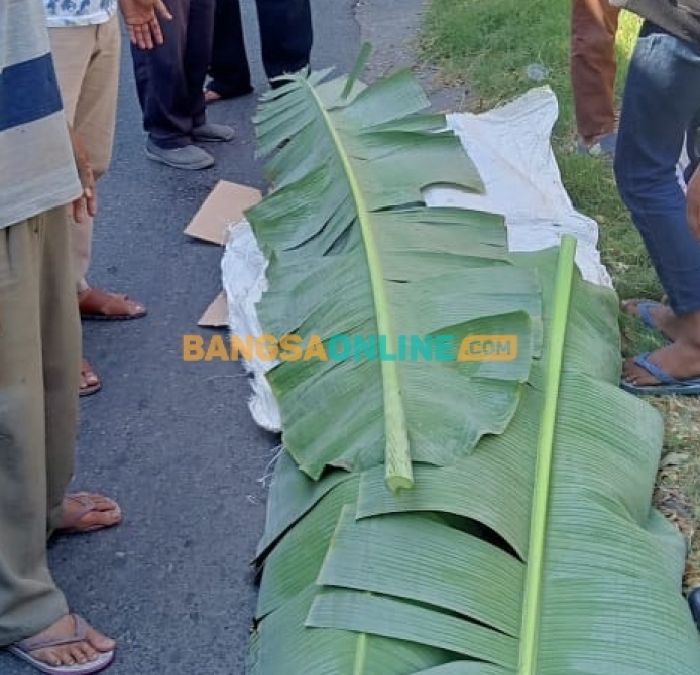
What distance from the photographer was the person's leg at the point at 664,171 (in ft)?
9.33

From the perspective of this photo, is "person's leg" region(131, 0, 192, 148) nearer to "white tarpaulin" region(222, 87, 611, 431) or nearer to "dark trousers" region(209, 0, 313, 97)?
"dark trousers" region(209, 0, 313, 97)

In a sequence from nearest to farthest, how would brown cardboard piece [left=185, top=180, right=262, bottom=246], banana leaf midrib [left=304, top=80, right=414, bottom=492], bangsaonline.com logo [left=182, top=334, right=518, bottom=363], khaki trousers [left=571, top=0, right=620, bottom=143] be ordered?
banana leaf midrib [left=304, top=80, right=414, bottom=492] → bangsaonline.com logo [left=182, top=334, right=518, bottom=363] → brown cardboard piece [left=185, top=180, right=262, bottom=246] → khaki trousers [left=571, top=0, right=620, bottom=143]

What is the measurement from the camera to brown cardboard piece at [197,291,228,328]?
3674 mm

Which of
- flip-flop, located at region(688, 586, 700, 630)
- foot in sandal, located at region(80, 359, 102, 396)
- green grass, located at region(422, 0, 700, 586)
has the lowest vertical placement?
green grass, located at region(422, 0, 700, 586)

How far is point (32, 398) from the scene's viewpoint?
226 centimetres

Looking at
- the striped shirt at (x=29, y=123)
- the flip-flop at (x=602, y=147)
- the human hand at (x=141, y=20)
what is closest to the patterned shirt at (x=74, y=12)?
the human hand at (x=141, y=20)

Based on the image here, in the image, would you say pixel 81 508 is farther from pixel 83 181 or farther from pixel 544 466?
pixel 544 466

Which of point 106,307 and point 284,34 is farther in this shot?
point 284,34

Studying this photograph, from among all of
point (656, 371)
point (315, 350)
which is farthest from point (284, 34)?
point (656, 371)

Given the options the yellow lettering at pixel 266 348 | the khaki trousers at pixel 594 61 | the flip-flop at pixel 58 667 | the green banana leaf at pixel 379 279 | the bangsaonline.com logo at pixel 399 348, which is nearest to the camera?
the flip-flop at pixel 58 667

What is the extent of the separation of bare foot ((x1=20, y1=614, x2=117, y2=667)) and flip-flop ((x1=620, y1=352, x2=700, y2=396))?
5.32 feet

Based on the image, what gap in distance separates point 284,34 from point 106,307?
6.33 ft

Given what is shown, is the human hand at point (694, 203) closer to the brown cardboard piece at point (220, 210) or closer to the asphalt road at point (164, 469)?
the asphalt road at point (164, 469)

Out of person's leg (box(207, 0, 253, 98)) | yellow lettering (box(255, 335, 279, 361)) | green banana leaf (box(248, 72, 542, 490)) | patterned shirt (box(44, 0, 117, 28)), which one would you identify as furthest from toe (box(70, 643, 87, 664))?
person's leg (box(207, 0, 253, 98))
